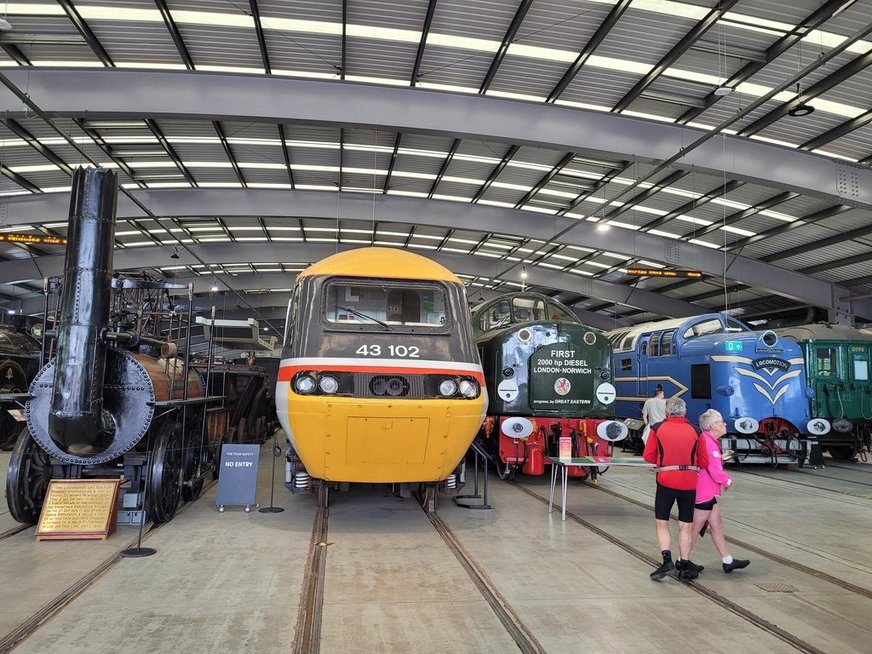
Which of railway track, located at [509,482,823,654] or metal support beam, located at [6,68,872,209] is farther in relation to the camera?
metal support beam, located at [6,68,872,209]

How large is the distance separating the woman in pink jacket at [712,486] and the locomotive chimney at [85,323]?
18.9 feet

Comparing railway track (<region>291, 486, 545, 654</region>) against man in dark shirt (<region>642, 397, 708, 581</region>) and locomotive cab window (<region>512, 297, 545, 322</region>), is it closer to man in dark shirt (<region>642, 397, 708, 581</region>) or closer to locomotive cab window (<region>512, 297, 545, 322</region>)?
man in dark shirt (<region>642, 397, 708, 581</region>)

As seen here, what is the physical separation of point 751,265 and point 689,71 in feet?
41.7

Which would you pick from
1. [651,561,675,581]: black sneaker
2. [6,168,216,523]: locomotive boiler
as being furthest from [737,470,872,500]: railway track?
[6,168,216,523]: locomotive boiler

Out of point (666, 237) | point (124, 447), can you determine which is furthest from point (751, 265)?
point (124, 447)

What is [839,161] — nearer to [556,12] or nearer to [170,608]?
[556,12]

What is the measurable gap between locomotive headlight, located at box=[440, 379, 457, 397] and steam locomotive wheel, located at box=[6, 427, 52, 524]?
4.46 meters

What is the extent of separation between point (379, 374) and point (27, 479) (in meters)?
3.98

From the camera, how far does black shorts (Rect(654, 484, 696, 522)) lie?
16.3 ft

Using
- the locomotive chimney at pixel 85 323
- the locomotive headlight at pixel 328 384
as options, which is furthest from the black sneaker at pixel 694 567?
the locomotive chimney at pixel 85 323

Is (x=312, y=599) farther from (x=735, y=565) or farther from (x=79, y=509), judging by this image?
(x=735, y=565)

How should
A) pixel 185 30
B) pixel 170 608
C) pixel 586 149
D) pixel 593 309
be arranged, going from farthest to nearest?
pixel 593 309 < pixel 586 149 < pixel 185 30 < pixel 170 608

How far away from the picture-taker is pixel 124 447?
6.34 meters

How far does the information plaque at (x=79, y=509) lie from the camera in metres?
5.95
